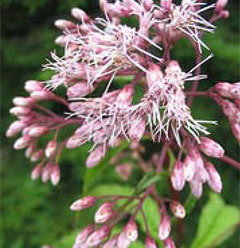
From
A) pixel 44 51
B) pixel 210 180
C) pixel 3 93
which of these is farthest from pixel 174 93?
pixel 3 93

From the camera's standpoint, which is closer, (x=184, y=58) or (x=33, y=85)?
(x=33, y=85)

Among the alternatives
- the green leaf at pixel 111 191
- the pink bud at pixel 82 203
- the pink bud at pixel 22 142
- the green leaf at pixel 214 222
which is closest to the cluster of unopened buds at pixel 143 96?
the pink bud at pixel 82 203

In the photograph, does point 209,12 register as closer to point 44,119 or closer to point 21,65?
point 21,65

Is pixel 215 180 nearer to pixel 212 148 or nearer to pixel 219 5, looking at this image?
pixel 212 148

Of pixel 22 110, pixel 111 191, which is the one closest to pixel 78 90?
pixel 22 110

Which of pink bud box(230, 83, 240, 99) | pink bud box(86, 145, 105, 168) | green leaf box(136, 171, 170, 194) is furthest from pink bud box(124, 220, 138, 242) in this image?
pink bud box(230, 83, 240, 99)

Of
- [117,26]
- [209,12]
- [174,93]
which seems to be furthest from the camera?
[209,12]
